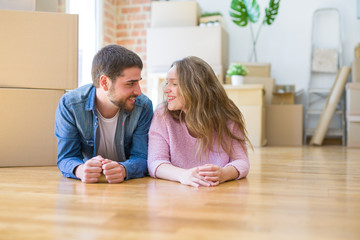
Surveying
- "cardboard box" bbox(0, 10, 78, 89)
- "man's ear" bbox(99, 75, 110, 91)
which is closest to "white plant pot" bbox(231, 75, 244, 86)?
"cardboard box" bbox(0, 10, 78, 89)

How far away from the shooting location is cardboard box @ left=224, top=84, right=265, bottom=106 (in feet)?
13.9

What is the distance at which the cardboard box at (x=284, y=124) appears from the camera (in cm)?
456

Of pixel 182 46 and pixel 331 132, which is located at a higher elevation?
pixel 182 46

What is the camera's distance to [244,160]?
6.18 feet

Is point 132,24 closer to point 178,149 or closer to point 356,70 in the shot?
point 356,70

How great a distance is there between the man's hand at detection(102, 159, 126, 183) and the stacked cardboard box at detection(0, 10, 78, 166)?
78 cm

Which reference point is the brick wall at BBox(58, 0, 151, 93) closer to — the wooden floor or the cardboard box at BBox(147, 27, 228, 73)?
the cardboard box at BBox(147, 27, 228, 73)

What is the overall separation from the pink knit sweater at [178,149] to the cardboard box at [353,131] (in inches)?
110

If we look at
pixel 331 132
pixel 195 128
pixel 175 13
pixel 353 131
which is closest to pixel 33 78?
pixel 195 128

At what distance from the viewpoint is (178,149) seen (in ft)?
6.20

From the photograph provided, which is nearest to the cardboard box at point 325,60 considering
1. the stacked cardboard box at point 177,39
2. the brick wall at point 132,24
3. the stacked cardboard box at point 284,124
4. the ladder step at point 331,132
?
the stacked cardboard box at point 284,124

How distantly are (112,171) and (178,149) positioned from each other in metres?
0.32

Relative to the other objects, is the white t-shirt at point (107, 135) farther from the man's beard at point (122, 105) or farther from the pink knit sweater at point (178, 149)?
the pink knit sweater at point (178, 149)

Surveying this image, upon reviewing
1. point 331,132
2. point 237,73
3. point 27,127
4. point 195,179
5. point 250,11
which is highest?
point 250,11
